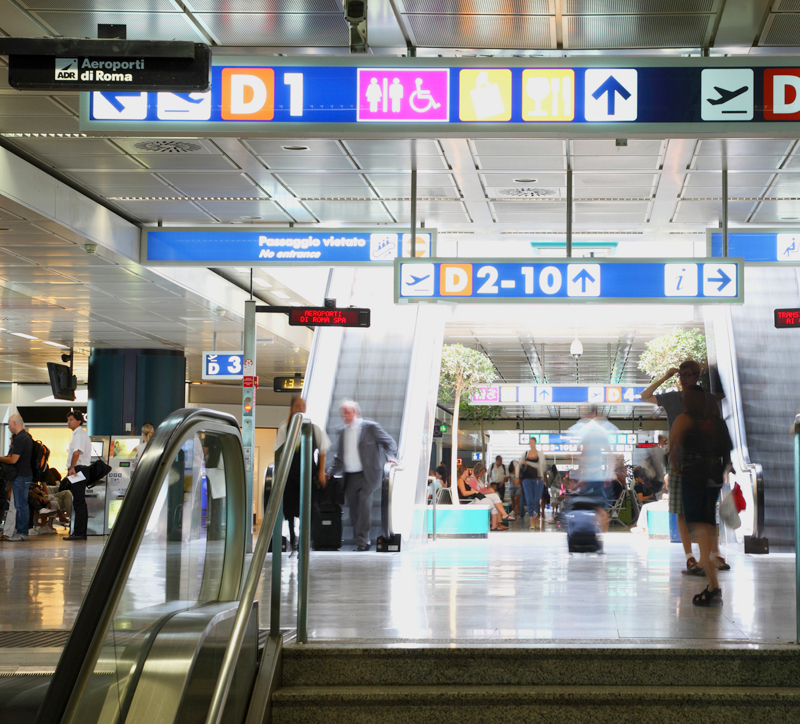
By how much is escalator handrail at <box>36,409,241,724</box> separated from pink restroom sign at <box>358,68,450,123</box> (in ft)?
6.22

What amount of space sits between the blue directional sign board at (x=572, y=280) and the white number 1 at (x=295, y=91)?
11.5 ft

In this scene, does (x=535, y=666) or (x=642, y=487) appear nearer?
(x=535, y=666)

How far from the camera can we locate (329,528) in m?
9.77

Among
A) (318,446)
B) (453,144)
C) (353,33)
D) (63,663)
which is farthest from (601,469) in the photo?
(63,663)

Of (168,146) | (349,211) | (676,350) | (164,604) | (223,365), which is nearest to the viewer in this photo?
(164,604)

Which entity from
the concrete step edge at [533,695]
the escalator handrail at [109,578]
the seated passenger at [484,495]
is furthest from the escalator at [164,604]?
the seated passenger at [484,495]

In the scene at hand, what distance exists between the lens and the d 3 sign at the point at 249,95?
4266mm

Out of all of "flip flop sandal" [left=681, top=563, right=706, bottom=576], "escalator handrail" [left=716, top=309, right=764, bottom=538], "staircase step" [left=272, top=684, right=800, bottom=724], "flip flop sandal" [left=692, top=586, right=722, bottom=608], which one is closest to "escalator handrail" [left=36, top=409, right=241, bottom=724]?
"staircase step" [left=272, top=684, right=800, bottom=724]

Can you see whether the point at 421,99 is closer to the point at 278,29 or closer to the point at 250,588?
the point at 278,29

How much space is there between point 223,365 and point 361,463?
4.38 meters

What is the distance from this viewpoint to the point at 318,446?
777 cm

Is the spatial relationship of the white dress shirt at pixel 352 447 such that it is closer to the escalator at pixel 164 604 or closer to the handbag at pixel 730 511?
the handbag at pixel 730 511

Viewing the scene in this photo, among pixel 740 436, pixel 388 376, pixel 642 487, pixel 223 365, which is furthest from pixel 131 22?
pixel 642 487

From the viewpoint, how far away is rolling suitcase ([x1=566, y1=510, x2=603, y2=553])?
8.84 meters
